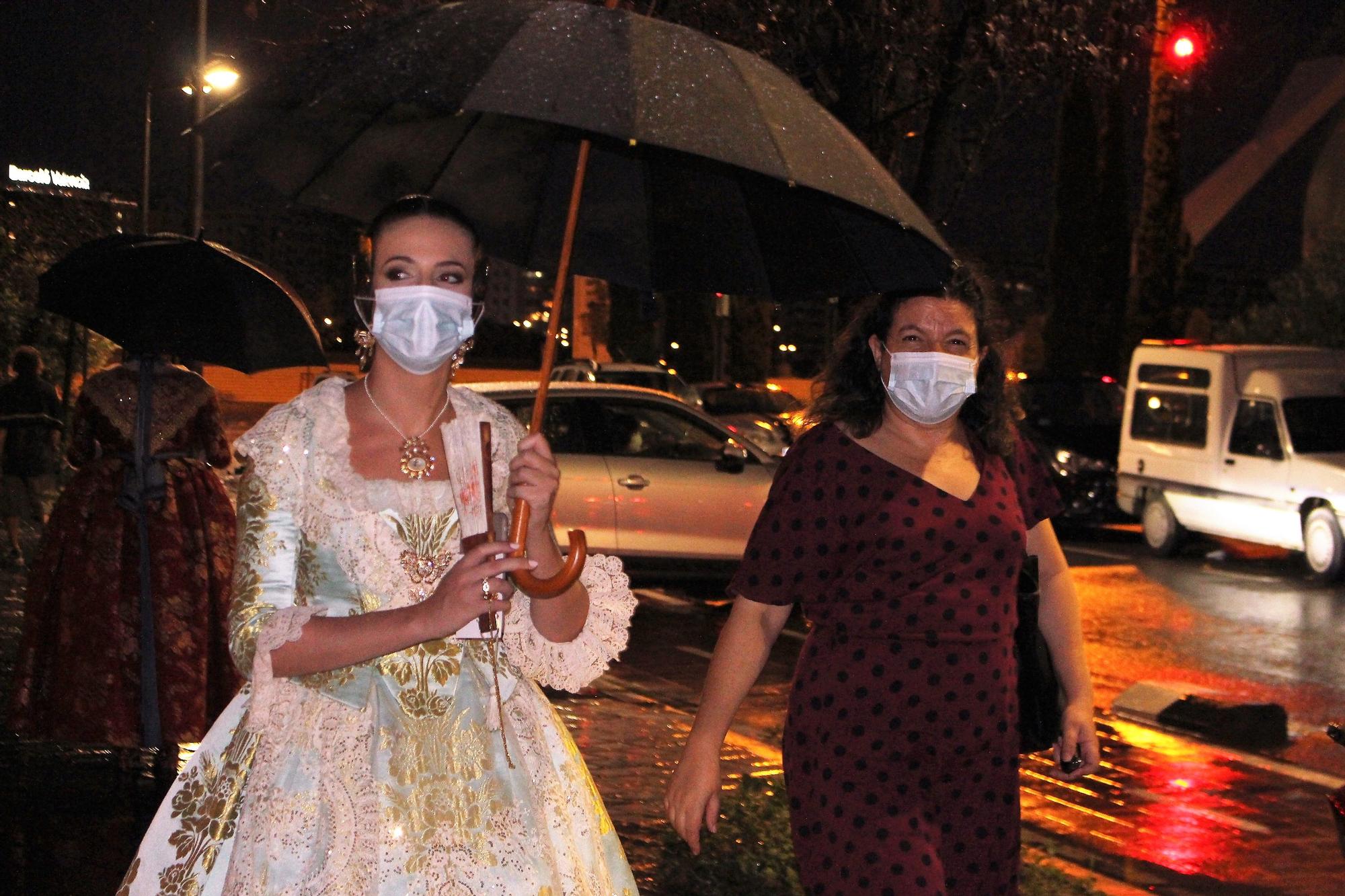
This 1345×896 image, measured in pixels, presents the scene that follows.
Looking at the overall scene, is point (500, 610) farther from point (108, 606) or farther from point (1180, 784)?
point (1180, 784)

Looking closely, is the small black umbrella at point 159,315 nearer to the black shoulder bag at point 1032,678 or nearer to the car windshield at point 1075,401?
the black shoulder bag at point 1032,678

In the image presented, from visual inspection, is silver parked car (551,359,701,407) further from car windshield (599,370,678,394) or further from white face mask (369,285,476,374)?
white face mask (369,285,476,374)

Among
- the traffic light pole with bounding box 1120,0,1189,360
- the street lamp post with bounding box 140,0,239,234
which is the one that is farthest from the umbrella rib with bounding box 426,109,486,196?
the traffic light pole with bounding box 1120,0,1189,360

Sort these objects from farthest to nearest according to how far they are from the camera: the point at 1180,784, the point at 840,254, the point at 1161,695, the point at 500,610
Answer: the point at 1161,695, the point at 1180,784, the point at 840,254, the point at 500,610

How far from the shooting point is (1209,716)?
926 cm

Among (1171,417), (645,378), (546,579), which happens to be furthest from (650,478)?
(645,378)

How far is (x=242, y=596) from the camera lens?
9.41 feet

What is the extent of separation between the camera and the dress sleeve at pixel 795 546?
359 centimetres

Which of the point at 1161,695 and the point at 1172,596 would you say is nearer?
the point at 1161,695

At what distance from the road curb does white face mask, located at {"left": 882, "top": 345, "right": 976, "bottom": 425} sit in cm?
609

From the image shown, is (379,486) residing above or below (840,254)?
below

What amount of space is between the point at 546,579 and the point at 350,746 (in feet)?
1.45

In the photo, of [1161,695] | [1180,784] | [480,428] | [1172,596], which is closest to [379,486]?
[480,428]

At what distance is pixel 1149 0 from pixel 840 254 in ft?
18.2
